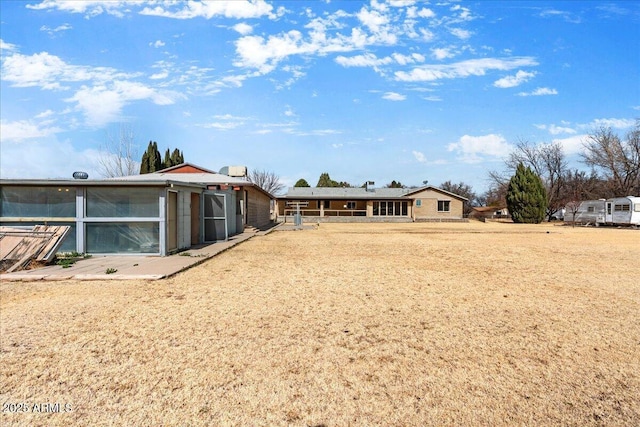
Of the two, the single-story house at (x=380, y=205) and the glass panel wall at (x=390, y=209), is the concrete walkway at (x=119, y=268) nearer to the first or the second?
the single-story house at (x=380, y=205)

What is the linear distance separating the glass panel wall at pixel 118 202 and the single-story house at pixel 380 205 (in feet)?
100

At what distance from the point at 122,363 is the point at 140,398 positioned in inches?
30.7

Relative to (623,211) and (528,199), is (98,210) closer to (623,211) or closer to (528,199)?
(623,211)

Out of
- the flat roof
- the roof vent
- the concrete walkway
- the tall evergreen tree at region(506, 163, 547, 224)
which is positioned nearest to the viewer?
the concrete walkway

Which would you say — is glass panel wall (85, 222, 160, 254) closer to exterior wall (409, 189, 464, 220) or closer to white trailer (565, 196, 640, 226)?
white trailer (565, 196, 640, 226)

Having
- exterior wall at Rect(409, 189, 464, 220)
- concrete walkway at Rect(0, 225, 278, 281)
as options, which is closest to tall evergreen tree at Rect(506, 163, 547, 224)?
exterior wall at Rect(409, 189, 464, 220)

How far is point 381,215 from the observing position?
4266cm

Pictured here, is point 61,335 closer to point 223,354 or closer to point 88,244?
point 223,354

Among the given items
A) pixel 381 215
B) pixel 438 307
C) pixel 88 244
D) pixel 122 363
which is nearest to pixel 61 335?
pixel 122 363

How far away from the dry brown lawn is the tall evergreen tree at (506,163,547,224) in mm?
35992

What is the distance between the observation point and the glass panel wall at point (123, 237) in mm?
10875

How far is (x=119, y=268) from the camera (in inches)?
345

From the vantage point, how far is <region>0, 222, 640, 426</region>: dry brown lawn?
9.41 ft

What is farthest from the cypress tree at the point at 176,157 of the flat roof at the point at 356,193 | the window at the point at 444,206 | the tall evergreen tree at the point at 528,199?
the tall evergreen tree at the point at 528,199
